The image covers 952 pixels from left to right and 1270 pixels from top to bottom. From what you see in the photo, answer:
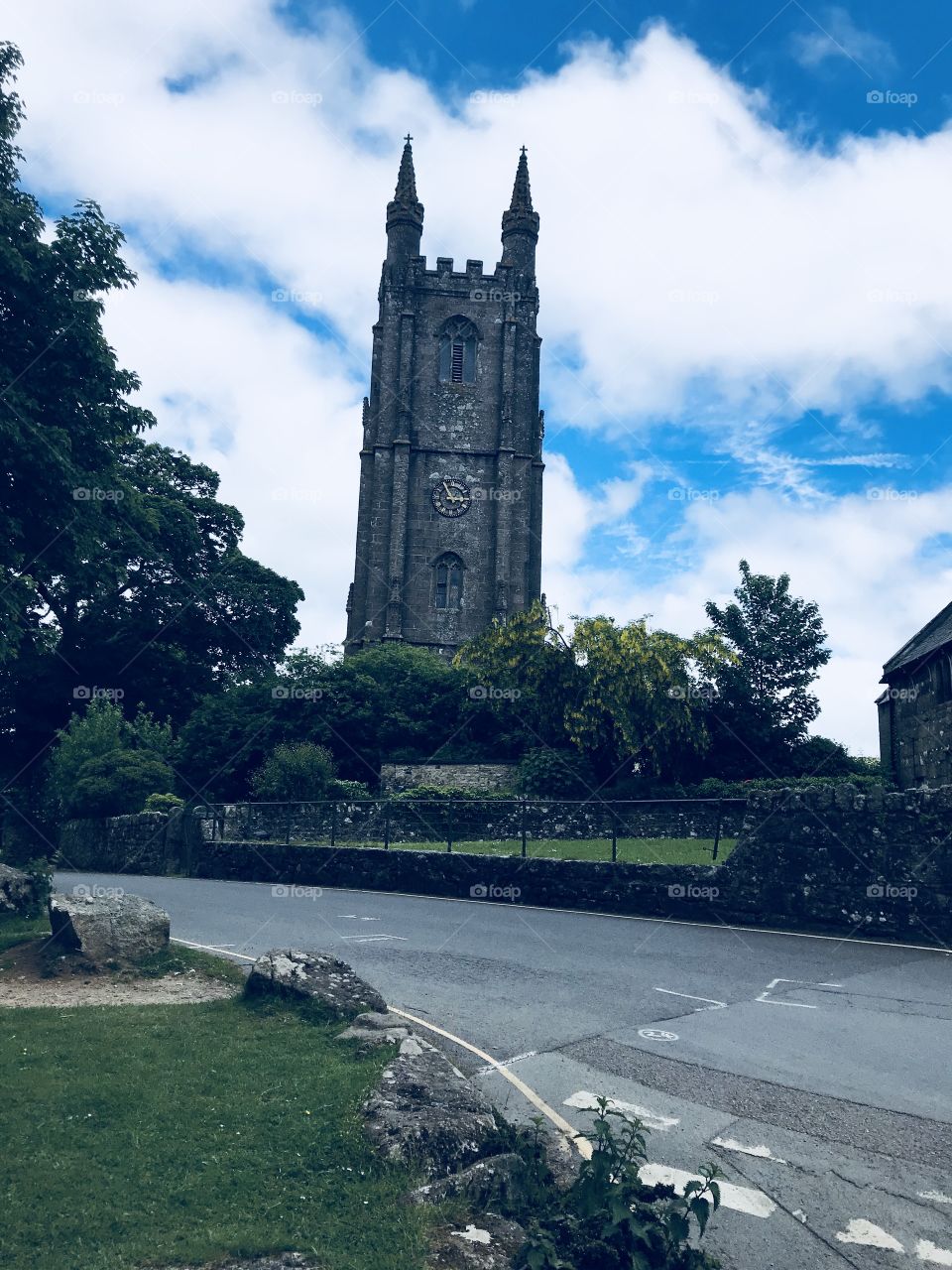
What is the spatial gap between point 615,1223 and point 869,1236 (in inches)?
54.8

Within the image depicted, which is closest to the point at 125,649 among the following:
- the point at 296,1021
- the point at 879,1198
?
the point at 296,1021

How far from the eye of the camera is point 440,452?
2421 inches

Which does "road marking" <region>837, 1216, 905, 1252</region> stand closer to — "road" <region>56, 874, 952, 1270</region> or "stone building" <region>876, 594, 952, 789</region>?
"road" <region>56, 874, 952, 1270</region>

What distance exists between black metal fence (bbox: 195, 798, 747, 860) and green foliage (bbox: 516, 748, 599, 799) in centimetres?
1061

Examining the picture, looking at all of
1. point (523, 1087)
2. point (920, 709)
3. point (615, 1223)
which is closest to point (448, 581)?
point (920, 709)

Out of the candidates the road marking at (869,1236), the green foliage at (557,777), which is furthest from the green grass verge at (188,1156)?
the green foliage at (557,777)

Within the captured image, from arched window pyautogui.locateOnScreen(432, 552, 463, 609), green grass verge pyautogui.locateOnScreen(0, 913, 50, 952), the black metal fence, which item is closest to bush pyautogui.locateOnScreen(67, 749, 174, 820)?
the black metal fence

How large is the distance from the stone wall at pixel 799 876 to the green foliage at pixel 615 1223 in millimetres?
10026

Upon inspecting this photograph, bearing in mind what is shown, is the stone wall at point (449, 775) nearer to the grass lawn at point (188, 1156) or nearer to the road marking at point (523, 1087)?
the road marking at point (523, 1087)

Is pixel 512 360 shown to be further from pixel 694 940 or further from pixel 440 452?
pixel 694 940

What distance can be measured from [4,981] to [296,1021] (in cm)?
355

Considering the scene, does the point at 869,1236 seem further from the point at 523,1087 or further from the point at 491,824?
the point at 491,824

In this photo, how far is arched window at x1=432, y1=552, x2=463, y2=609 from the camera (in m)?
59.5

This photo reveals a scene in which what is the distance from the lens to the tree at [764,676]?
38125 millimetres
